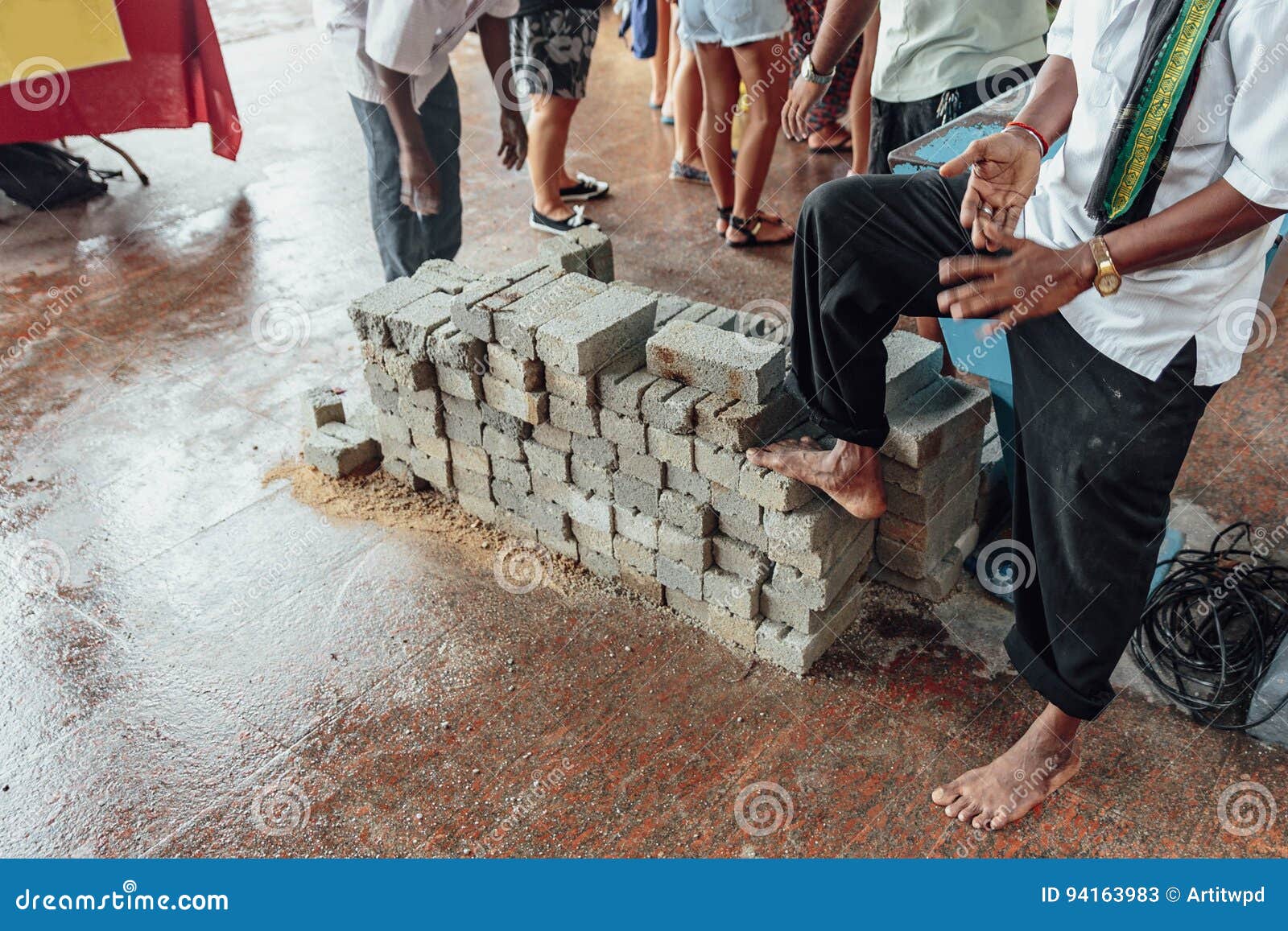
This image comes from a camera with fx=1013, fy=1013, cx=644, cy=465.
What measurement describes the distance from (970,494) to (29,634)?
339 centimetres

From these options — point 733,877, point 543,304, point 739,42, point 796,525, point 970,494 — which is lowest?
point 733,877

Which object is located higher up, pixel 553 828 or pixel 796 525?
pixel 796 525

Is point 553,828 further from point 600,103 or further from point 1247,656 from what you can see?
point 600,103

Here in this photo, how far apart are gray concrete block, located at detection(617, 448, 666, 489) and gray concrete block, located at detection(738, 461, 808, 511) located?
33 cm

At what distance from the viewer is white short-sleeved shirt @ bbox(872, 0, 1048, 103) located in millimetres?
3889

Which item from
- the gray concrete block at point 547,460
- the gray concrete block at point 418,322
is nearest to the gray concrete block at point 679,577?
the gray concrete block at point 547,460

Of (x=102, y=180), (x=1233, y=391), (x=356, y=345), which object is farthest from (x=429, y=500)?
(x=102, y=180)

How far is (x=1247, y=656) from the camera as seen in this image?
3.15 m

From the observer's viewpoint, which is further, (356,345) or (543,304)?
(356,345)

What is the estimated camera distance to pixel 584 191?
680cm

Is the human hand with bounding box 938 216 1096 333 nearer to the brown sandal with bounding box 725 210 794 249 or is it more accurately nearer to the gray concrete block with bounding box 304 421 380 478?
the gray concrete block with bounding box 304 421 380 478

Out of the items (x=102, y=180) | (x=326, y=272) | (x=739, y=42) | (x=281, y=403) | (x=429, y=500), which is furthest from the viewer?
(x=102, y=180)

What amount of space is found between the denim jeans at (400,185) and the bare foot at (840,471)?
249 cm

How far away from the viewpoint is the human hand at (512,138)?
5.05 m
